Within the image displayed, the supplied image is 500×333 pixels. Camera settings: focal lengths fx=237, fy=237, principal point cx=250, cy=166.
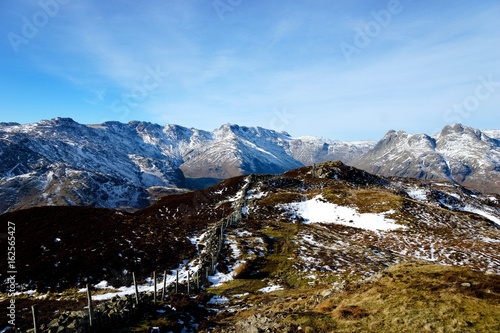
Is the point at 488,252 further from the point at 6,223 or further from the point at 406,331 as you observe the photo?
the point at 6,223

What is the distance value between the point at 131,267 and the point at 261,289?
1508cm

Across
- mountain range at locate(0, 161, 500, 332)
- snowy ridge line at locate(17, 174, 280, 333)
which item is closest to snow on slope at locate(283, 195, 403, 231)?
mountain range at locate(0, 161, 500, 332)

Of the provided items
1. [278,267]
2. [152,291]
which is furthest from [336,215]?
[152,291]

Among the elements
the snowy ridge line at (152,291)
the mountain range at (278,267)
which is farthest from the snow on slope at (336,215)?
the snowy ridge line at (152,291)

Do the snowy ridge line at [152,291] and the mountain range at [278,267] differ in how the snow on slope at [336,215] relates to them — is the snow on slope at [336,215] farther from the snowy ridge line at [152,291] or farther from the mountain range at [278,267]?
the snowy ridge line at [152,291]

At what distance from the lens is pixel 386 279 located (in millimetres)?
15859

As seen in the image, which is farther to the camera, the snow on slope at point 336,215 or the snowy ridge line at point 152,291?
the snow on slope at point 336,215

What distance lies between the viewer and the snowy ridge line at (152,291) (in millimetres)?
13031

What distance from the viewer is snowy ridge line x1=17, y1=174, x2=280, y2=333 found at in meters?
13.0

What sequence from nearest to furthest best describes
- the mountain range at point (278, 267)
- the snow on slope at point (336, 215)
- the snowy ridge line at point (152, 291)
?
the mountain range at point (278, 267) → the snowy ridge line at point (152, 291) → the snow on slope at point (336, 215)

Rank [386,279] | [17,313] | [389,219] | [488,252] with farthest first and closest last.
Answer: [389,219]
[488,252]
[17,313]
[386,279]

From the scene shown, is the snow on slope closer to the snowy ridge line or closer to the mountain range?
the mountain range

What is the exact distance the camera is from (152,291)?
64.7 ft

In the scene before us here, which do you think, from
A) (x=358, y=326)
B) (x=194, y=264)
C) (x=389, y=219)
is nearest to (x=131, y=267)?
(x=194, y=264)
